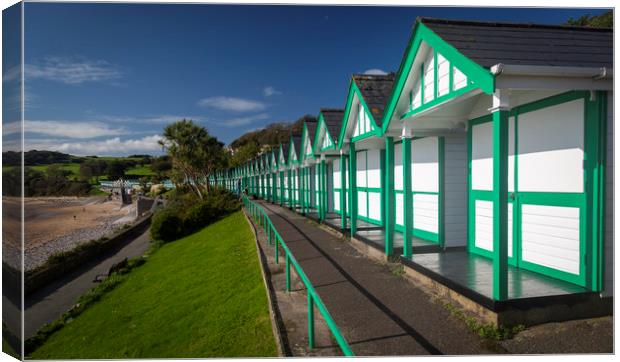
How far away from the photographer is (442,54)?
201 inches

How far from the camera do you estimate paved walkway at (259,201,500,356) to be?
4020mm

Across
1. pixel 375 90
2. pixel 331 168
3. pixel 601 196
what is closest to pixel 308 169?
pixel 331 168

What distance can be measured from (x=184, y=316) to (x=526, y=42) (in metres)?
8.64

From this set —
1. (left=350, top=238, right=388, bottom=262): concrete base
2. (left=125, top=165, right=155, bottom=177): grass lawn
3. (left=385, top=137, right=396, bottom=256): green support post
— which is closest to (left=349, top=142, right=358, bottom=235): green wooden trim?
(left=350, top=238, right=388, bottom=262): concrete base

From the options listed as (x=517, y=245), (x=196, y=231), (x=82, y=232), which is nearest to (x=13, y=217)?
(x=517, y=245)

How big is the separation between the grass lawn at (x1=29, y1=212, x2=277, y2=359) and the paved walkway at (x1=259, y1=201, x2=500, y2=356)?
1087 millimetres

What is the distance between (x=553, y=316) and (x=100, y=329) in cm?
1042

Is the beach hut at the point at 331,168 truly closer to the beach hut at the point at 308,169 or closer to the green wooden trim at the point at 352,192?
the green wooden trim at the point at 352,192

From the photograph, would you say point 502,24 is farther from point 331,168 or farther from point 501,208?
point 331,168

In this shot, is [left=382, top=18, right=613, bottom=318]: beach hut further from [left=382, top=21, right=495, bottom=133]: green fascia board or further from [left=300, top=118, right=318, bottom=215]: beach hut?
[left=300, top=118, right=318, bottom=215]: beach hut

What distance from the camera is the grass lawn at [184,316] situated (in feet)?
19.5

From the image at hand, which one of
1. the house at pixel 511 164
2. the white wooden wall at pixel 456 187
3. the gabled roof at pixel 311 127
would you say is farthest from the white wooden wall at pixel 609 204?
the gabled roof at pixel 311 127

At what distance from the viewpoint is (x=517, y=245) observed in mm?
5762

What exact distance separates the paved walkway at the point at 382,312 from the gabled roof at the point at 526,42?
3.10m
